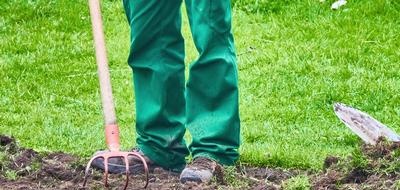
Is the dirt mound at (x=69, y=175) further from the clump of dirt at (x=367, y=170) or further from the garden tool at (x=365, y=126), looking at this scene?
the garden tool at (x=365, y=126)

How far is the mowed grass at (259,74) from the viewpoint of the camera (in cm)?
770

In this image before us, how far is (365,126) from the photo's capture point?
6.15 meters

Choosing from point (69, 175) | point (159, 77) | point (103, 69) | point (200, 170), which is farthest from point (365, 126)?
point (69, 175)

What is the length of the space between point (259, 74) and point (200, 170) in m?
3.62

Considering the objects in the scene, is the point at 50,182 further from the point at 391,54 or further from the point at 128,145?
the point at 391,54

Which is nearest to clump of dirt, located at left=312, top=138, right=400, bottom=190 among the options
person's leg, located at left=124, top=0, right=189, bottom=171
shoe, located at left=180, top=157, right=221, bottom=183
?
shoe, located at left=180, top=157, right=221, bottom=183

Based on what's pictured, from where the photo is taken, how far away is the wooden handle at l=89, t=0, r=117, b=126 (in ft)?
18.7

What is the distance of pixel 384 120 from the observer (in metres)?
8.00

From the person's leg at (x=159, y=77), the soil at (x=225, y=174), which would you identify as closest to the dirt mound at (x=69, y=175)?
the soil at (x=225, y=174)

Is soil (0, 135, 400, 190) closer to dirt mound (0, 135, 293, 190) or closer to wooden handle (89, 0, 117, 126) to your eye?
dirt mound (0, 135, 293, 190)

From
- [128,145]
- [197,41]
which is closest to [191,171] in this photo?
[197,41]

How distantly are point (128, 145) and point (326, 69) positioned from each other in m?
2.47

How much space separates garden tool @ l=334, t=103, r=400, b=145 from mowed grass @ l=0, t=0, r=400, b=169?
0.55m

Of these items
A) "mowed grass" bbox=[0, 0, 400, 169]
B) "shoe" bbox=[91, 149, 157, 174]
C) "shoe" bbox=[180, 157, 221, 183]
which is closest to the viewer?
"shoe" bbox=[180, 157, 221, 183]
